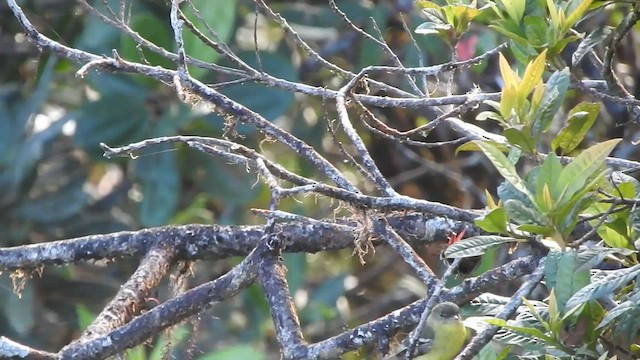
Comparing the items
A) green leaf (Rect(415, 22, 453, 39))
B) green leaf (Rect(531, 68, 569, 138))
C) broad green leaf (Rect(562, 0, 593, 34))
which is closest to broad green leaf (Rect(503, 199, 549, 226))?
green leaf (Rect(531, 68, 569, 138))

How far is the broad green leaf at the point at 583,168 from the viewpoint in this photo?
39.9 inches

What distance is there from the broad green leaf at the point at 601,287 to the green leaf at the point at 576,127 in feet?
0.60

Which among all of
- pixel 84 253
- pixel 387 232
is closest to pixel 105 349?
pixel 84 253

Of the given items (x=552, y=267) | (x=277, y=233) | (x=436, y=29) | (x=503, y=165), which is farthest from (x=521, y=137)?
(x=277, y=233)

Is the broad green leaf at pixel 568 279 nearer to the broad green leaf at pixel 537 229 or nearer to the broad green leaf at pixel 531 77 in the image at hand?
the broad green leaf at pixel 537 229

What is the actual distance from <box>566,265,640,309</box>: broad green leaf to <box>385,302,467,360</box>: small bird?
18.8 inches

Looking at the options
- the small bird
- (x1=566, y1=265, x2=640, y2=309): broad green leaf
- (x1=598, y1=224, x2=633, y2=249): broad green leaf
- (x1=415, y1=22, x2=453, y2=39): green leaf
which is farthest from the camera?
the small bird

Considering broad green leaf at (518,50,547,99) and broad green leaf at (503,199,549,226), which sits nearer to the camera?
broad green leaf at (503,199,549,226)

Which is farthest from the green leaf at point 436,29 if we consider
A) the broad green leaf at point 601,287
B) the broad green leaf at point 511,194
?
the broad green leaf at point 601,287

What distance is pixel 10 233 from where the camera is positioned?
2.75 metres

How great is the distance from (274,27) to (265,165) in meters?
1.75

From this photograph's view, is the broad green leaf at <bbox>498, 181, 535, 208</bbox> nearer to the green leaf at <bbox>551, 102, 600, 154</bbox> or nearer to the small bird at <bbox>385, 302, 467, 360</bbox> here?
the green leaf at <bbox>551, 102, 600, 154</bbox>

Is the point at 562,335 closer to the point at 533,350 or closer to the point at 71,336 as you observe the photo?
the point at 533,350

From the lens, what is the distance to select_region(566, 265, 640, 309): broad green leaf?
3.31ft
